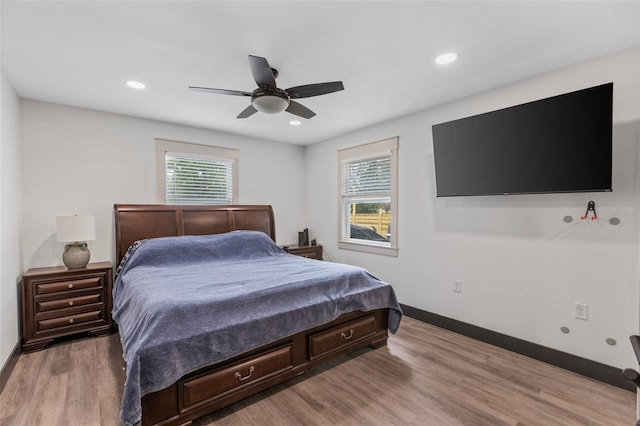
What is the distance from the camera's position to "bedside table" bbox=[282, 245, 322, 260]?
15.4ft

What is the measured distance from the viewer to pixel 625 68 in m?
2.24

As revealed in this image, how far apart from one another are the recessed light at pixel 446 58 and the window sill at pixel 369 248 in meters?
2.28

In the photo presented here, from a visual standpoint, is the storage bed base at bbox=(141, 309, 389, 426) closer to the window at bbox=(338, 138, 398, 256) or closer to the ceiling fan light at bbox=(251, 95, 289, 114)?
the window at bbox=(338, 138, 398, 256)

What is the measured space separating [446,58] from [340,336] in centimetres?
252

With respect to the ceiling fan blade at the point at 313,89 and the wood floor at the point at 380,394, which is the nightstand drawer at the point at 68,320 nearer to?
the wood floor at the point at 380,394

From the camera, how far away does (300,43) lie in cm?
212

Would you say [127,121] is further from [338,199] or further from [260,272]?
[338,199]

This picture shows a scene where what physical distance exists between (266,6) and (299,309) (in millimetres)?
2104

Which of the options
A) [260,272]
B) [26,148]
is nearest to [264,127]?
[260,272]

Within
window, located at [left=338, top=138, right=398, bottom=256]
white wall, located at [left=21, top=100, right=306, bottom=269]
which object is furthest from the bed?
window, located at [left=338, top=138, right=398, bottom=256]

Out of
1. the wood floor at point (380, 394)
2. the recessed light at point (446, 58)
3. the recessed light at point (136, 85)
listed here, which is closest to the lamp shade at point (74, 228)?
the wood floor at point (380, 394)

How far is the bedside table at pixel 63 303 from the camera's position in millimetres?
2809

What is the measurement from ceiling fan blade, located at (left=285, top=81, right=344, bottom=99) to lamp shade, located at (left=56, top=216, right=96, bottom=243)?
2600 millimetres

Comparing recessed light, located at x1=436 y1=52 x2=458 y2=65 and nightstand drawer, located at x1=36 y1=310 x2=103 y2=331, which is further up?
recessed light, located at x1=436 y1=52 x2=458 y2=65
